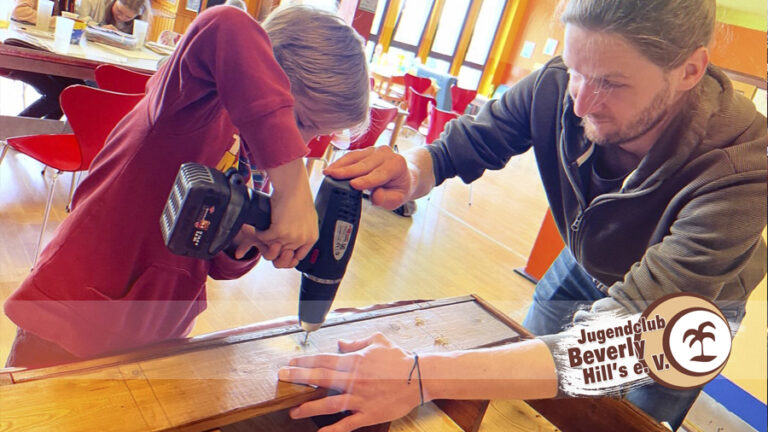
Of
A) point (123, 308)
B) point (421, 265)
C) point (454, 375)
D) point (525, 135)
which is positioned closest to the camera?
point (454, 375)

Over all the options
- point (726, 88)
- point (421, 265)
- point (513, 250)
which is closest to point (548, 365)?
point (726, 88)

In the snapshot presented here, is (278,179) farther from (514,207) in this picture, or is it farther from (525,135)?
(514,207)

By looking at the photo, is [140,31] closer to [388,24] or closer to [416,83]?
[416,83]

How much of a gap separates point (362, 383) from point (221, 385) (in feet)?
0.58

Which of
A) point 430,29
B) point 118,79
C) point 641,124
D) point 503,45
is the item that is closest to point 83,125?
point 118,79

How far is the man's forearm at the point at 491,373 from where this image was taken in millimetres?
757

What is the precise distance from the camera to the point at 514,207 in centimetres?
339

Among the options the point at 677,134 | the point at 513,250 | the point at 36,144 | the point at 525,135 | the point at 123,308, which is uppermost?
the point at 677,134

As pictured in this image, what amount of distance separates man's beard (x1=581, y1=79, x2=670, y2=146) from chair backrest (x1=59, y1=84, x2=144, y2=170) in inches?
55.5

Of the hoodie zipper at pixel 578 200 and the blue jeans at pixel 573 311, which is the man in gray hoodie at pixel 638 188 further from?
the blue jeans at pixel 573 311


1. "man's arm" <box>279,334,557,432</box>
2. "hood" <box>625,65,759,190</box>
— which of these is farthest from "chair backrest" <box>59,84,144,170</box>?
"hood" <box>625,65,759,190</box>

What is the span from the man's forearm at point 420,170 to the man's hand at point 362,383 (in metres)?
0.43

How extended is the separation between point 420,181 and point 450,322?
11.2 inches

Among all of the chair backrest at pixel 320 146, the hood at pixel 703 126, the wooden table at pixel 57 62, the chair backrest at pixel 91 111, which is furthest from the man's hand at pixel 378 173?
the wooden table at pixel 57 62
